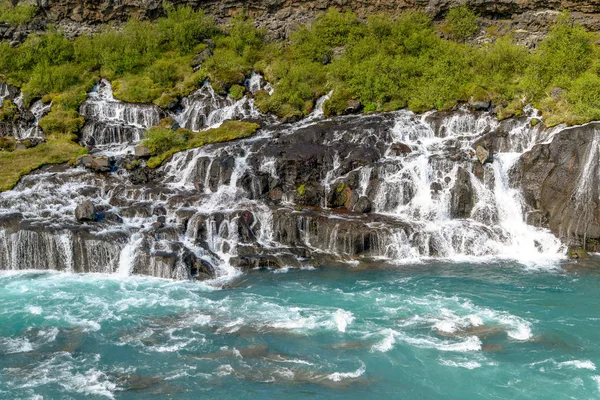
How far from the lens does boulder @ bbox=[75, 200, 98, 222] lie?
95.6 ft

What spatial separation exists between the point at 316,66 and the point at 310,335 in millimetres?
30927

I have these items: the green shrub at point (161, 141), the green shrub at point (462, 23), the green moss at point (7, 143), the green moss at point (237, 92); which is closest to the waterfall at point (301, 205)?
the green shrub at point (161, 141)

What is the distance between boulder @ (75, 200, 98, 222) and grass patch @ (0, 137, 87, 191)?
6398mm

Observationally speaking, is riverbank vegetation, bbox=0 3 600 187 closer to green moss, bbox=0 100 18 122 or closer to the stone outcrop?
green moss, bbox=0 100 18 122

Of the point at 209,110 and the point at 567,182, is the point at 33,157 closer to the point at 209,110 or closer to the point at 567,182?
the point at 209,110

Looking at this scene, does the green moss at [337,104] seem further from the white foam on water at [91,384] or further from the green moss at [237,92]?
the white foam on water at [91,384]

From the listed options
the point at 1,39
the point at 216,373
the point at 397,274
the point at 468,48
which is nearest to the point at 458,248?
the point at 397,274

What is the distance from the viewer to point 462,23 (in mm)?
49219

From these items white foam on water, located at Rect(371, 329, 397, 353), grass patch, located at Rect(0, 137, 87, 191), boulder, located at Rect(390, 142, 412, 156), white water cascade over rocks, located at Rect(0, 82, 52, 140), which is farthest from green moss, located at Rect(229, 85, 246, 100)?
white foam on water, located at Rect(371, 329, 397, 353)

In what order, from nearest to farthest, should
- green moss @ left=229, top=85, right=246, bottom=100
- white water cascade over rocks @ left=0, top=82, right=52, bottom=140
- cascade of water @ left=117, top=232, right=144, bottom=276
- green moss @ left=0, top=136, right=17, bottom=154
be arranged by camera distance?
cascade of water @ left=117, top=232, right=144, bottom=276
green moss @ left=0, top=136, right=17, bottom=154
white water cascade over rocks @ left=0, top=82, right=52, bottom=140
green moss @ left=229, top=85, right=246, bottom=100

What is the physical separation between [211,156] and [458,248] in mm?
15694

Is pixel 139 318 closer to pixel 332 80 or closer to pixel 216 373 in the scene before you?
pixel 216 373

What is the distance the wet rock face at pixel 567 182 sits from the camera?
29219mm

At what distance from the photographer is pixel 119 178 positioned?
3441cm
